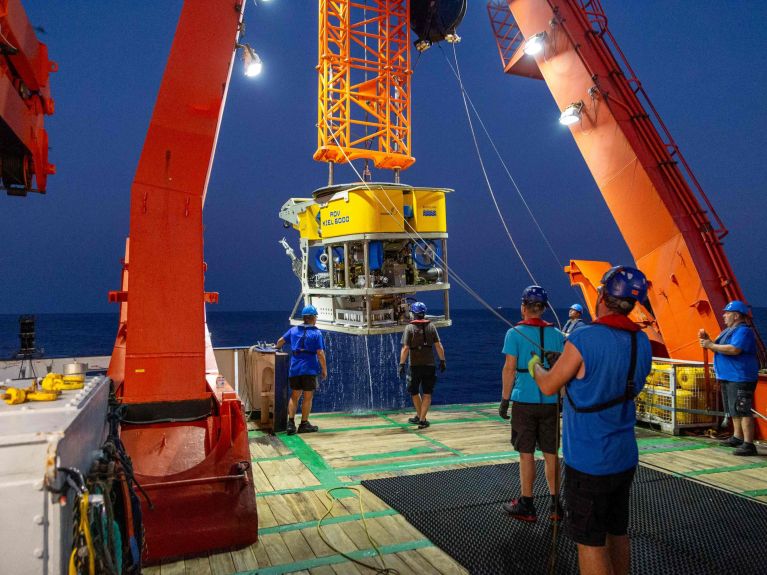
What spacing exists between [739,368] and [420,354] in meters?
4.06

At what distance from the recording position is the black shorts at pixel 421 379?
7664mm

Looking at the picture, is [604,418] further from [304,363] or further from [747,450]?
[304,363]

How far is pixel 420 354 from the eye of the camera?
7648 millimetres

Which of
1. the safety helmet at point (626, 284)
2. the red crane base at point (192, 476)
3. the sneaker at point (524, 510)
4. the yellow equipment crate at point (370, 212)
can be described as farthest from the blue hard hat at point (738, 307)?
the red crane base at point (192, 476)

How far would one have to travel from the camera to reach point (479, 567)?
3.57 metres

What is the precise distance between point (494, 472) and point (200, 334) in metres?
3.49

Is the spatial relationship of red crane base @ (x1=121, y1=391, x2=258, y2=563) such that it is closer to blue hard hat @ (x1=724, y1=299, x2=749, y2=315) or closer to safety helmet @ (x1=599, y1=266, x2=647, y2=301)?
safety helmet @ (x1=599, y1=266, x2=647, y2=301)

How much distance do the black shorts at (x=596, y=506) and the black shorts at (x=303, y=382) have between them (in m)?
5.01

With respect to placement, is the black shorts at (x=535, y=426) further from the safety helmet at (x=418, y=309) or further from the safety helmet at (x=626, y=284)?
the safety helmet at (x=418, y=309)

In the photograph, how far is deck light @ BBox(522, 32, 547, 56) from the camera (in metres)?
8.62

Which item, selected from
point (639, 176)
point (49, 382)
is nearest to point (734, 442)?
point (639, 176)

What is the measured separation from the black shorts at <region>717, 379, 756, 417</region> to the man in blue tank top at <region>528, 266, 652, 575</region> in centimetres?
476

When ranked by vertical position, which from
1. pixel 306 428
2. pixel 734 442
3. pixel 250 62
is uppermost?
pixel 250 62

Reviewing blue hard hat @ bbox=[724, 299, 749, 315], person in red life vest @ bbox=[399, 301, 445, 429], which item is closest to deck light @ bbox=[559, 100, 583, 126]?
blue hard hat @ bbox=[724, 299, 749, 315]
